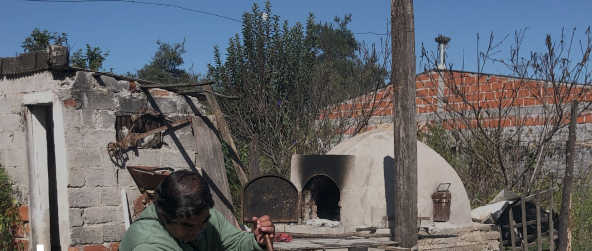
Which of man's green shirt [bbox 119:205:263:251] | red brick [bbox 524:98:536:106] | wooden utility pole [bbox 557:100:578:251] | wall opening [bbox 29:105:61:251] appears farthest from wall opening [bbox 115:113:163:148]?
red brick [bbox 524:98:536:106]

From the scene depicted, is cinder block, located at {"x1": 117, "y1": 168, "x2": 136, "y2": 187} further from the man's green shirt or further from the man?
→ the man

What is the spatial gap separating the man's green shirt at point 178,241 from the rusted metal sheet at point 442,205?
17.2 feet

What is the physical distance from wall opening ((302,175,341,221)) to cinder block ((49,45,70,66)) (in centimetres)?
347

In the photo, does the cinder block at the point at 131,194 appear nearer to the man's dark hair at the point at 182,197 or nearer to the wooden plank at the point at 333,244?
the wooden plank at the point at 333,244

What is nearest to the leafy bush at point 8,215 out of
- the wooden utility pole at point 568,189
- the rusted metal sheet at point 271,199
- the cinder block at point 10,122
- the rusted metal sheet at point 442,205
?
the cinder block at point 10,122

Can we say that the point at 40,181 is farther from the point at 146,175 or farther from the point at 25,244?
the point at 146,175

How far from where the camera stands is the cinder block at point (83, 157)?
21.1 ft

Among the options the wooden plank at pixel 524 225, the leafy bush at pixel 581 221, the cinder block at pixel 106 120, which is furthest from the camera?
the leafy bush at pixel 581 221

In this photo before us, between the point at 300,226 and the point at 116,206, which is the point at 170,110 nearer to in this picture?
the point at 116,206

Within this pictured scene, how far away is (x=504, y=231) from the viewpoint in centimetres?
900

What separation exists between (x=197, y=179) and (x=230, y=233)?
613mm


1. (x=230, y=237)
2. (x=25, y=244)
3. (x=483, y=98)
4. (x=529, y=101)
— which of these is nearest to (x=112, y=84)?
(x=25, y=244)

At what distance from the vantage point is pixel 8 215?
698 cm

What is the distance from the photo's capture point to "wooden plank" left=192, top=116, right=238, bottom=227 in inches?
295
